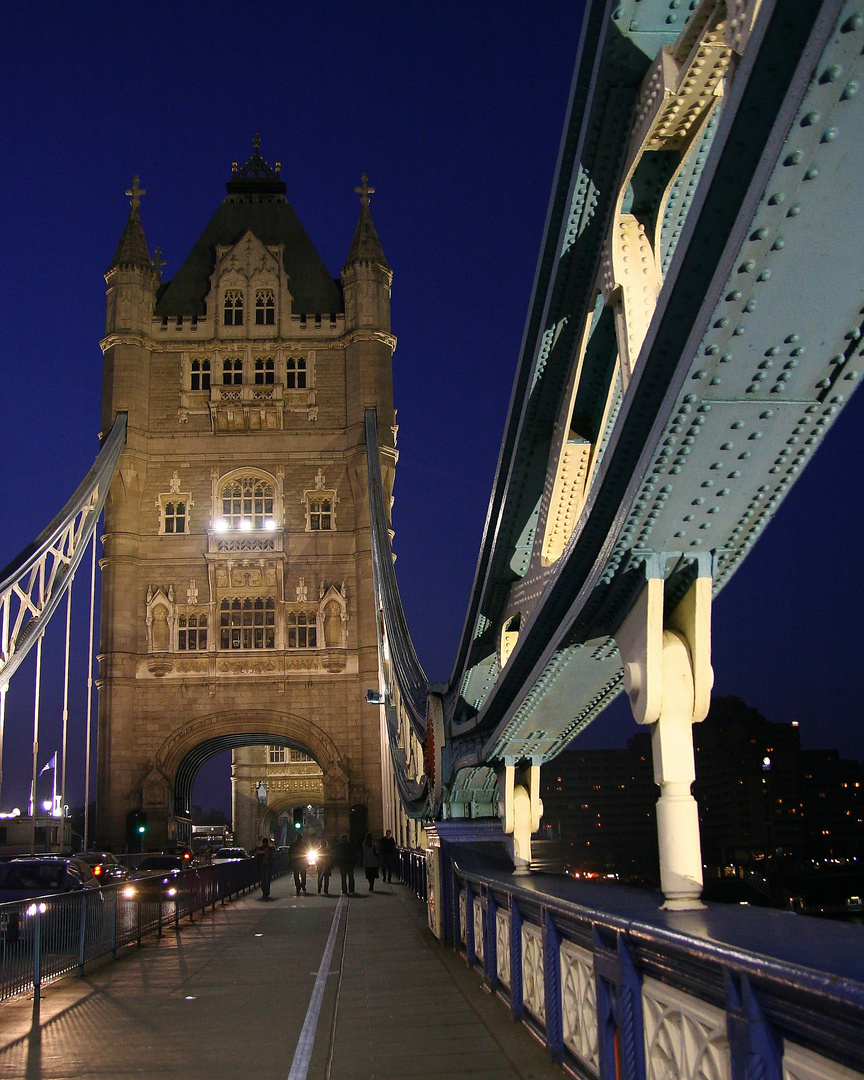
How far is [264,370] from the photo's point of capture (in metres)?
43.1

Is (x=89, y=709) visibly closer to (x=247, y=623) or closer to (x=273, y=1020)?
(x=247, y=623)

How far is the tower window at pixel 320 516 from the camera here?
41250 millimetres

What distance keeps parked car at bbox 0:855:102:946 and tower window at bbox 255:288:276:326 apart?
103 feet

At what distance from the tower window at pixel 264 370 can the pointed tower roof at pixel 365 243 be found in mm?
5144

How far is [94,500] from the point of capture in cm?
3856

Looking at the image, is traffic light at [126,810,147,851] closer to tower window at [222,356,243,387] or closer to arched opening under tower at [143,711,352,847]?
arched opening under tower at [143,711,352,847]

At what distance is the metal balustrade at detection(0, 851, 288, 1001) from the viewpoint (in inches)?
335

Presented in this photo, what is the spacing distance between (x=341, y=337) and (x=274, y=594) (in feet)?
34.4

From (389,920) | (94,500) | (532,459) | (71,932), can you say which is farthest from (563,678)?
(94,500)

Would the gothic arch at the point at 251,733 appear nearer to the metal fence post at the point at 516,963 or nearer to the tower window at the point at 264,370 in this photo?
the tower window at the point at 264,370

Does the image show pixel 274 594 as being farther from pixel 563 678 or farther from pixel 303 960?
pixel 563 678

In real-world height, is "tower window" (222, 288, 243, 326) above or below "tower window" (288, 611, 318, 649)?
above

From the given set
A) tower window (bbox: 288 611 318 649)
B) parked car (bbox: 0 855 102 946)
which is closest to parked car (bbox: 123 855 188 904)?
parked car (bbox: 0 855 102 946)

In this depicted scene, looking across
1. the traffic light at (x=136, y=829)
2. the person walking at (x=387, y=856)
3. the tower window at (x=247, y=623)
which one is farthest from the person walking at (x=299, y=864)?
the tower window at (x=247, y=623)
